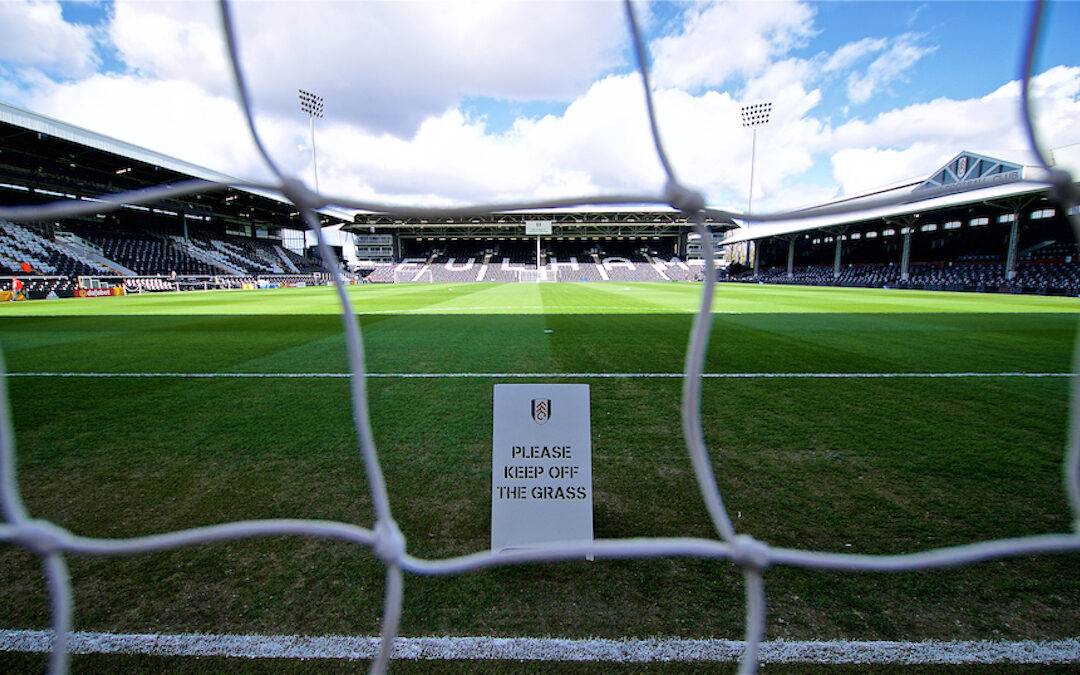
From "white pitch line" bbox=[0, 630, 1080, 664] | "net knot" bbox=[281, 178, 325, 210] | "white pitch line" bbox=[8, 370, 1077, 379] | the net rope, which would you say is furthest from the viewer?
"white pitch line" bbox=[8, 370, 1077, 379]

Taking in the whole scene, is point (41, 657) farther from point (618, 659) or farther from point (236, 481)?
point (618, 659)

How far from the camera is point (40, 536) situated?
106 centimetres

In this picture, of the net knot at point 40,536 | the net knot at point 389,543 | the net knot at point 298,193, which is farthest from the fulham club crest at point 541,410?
the net knot at point 40,536

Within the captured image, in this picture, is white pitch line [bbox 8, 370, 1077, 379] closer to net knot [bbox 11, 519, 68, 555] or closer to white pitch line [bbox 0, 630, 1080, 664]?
white pitch line [bbox 0, 630, 1080, 664]

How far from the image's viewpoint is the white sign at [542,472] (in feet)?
6.31

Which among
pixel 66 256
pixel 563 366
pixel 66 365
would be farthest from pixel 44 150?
pixel 563 366

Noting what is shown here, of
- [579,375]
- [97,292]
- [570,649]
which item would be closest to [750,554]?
[570,649]

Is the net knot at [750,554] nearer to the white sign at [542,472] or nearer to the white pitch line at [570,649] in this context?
the white pitch line at [570,649]

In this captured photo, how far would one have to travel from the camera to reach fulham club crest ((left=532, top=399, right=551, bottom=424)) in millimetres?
1928

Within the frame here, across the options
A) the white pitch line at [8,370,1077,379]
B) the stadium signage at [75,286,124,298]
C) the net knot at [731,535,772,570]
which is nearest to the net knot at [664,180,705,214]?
the net knot at [731,535,772,570]

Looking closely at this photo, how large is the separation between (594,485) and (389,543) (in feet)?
5.79

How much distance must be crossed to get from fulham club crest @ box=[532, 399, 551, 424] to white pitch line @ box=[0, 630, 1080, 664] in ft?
2.52

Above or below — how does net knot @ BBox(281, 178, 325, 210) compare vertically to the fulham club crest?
above

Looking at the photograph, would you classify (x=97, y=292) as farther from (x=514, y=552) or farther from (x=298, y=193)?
(x=514, y=552)
